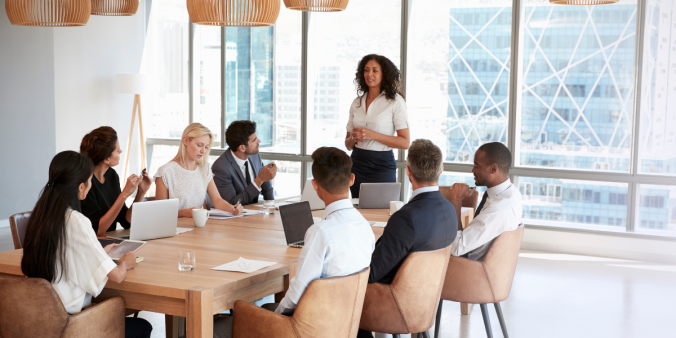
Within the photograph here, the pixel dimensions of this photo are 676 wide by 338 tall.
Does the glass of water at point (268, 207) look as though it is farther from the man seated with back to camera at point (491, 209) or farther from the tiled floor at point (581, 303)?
the man seated with back to camera at point (491, 209)

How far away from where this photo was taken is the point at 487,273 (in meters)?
3.20

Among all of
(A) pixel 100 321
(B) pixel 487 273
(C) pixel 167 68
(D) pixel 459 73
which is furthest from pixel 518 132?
(A) pixel 100 321

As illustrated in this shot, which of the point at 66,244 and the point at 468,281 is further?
the point at 468,281

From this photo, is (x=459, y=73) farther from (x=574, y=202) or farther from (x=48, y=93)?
(x=48, y=93)

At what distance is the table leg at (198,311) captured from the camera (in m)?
2.27

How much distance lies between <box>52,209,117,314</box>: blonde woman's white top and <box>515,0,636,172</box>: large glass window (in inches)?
202

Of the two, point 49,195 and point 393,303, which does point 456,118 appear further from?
point 49,195

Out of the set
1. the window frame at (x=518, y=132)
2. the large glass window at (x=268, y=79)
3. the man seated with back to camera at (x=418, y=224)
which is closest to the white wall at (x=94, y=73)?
the large glass window at (x=268, y=79)

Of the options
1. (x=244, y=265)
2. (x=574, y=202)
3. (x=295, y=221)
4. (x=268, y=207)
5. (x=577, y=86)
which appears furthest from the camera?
(x=574, y=202)

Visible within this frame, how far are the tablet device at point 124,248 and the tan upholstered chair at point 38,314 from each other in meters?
0.43

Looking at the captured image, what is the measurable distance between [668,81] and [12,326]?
5849 millimetres

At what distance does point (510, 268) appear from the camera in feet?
10.8

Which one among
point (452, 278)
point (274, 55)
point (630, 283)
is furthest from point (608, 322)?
point (274, 55)

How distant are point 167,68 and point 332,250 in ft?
22.0
